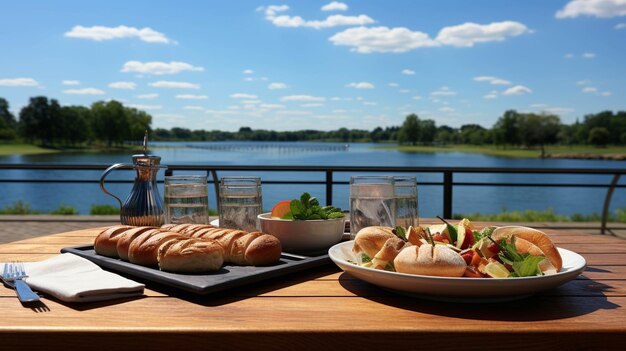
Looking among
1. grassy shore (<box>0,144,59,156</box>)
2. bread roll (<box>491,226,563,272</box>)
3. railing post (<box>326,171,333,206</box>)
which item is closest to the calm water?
railing post (<box>326,171,333,206</box>)

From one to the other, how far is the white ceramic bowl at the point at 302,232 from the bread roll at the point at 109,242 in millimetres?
384

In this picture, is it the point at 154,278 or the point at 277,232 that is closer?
the point at 154,278

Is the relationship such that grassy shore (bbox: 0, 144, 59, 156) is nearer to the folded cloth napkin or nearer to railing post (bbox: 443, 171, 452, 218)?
railing post (bbox: 443, 171, 452, 218)

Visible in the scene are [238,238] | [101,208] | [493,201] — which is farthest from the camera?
[493,201]

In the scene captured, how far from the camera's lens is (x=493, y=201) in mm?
27062

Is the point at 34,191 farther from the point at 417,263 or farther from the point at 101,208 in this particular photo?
the point at 417,263

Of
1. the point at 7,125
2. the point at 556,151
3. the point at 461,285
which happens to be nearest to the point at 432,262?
the point at 461,285

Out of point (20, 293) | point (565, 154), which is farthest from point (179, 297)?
point (565, 154)

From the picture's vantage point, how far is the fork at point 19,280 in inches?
36.2

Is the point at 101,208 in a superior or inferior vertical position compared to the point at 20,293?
inferior

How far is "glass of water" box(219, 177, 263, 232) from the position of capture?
1.40 metres

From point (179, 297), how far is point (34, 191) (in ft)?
128
